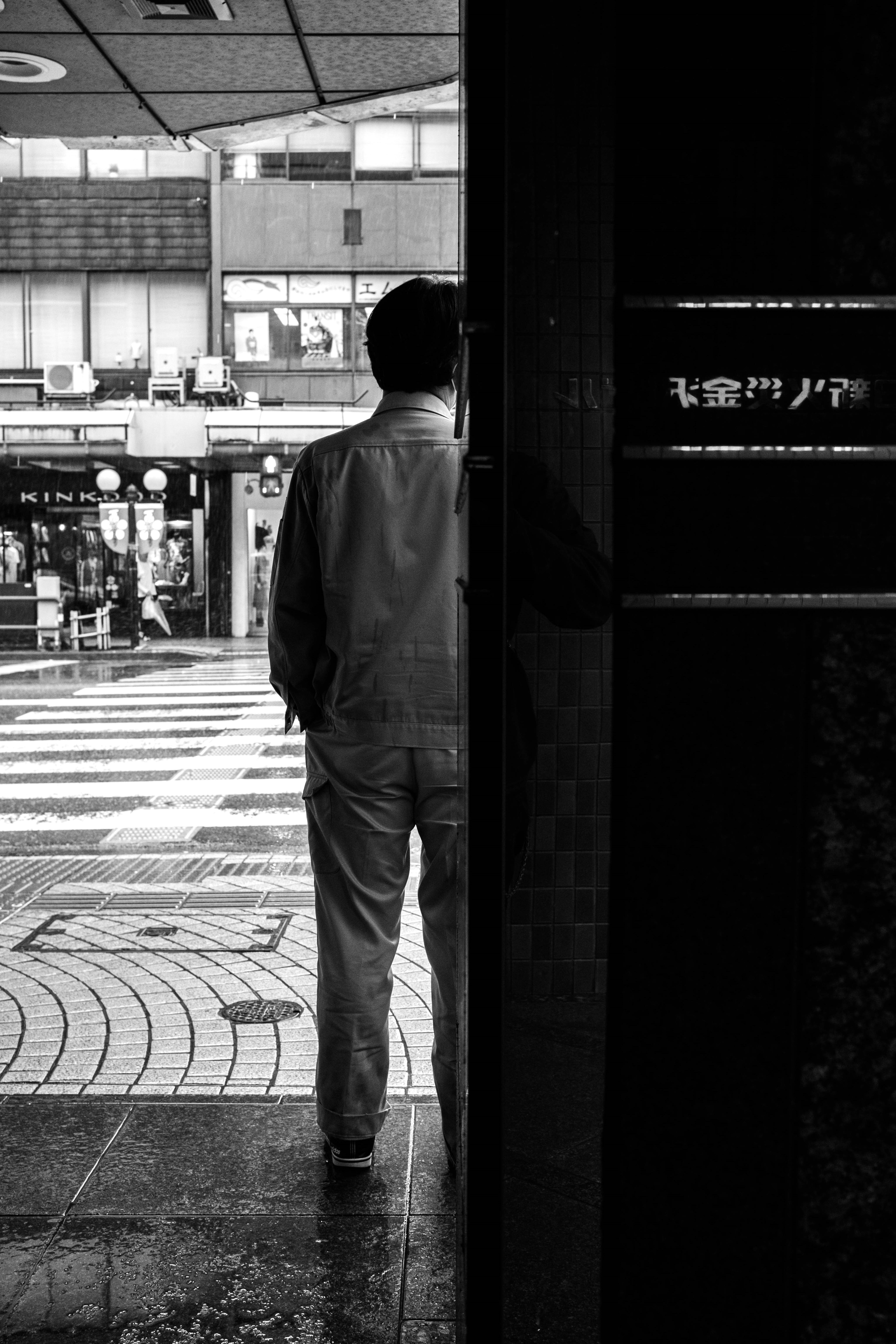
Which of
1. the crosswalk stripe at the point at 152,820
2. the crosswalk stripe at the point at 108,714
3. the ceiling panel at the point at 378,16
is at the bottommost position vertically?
the crosswalk stripe at the point at 108,714

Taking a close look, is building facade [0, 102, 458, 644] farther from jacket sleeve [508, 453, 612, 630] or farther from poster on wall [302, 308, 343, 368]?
jacket sleeve [508, 453, 612, 630]

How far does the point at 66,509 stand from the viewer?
28.2 m

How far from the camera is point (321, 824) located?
2992mm

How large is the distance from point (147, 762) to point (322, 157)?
21.3m

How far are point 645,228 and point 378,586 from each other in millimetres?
1370

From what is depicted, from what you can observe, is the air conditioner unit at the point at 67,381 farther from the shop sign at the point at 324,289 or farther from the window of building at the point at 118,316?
the shop sign at the point at 324,289

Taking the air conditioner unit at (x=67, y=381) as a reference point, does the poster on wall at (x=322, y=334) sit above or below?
above

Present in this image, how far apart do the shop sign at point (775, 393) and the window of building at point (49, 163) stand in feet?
99.1

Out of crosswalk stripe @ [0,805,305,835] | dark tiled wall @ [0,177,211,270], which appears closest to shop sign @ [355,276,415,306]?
dark tiled wall @ [0,177,211,270]

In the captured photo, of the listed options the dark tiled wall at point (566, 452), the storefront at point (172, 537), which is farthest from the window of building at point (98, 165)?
the dark tiled wall at point (566, 452)

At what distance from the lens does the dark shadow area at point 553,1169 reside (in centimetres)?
176

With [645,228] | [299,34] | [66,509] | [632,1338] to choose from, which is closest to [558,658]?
[645,228]

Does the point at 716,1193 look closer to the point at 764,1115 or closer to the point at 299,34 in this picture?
the point at 764,1115

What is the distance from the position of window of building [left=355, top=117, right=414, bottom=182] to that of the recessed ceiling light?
946 inches
